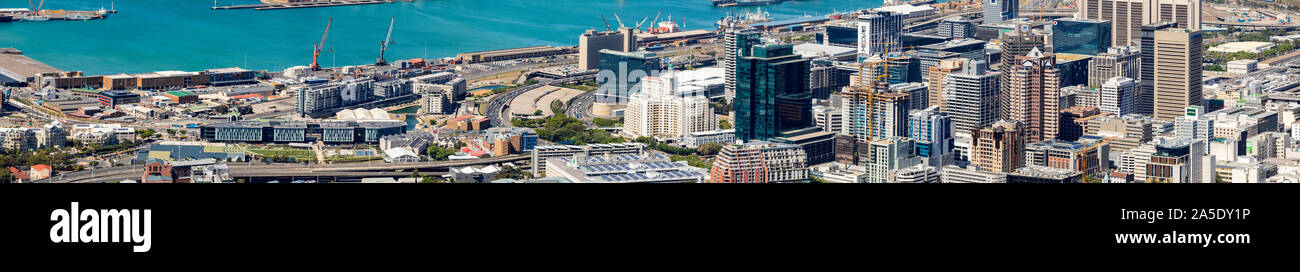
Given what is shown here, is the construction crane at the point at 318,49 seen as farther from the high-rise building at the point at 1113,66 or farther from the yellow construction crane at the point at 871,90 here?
the high-rise building at the point at 1113,66

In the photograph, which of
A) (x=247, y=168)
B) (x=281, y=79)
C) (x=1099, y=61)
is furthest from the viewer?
(x=1099, y=61)

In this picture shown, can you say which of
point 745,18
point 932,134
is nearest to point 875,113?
point 932,134

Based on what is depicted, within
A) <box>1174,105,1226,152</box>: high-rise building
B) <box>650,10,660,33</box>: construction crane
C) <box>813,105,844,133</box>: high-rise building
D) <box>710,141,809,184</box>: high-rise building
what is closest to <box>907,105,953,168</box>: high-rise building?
<box>813,105,844,133</box>: high-rise building

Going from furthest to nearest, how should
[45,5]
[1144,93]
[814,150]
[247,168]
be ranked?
[45,5]
[1144,93]
[814,150]
[247,168]

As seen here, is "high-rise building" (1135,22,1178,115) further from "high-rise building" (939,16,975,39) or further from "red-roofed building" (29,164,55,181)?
"red-roofed building" (29,164,55,181)

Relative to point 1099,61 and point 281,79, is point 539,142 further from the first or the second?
point 1099,61

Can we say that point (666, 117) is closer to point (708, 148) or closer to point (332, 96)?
point (708, 148)
